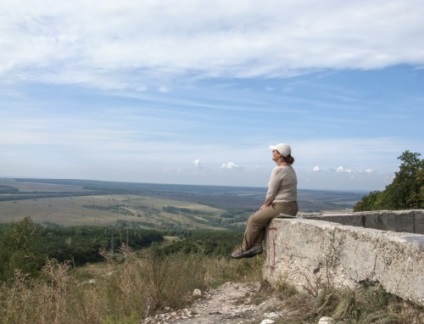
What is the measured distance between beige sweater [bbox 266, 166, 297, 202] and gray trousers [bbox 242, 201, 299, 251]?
0.09 meters

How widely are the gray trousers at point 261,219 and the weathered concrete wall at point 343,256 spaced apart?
14cm

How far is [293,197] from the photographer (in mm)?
6102

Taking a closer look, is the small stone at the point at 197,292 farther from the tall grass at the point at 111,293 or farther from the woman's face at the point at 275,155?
the woman's face at the point at 275,155

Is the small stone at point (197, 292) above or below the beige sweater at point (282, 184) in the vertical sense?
below

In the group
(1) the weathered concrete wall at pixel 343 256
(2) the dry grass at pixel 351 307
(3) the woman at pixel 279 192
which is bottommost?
(2) the dry grass at pixel 351 307

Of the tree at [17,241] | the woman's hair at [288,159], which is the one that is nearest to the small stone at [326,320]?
the woman's hair at [288,159]

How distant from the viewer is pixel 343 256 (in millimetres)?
4664

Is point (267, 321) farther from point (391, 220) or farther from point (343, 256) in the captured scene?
point (391, 220)

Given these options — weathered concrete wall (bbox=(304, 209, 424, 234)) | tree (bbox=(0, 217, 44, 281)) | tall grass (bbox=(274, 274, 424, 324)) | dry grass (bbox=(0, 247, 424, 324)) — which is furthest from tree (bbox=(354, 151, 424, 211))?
tree (bbox=(0, 217, 44, 281))

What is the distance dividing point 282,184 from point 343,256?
5.05 feet

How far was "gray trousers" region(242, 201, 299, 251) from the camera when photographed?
19.8 ft

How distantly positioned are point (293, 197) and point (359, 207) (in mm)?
17325

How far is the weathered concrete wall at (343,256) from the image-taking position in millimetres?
3896

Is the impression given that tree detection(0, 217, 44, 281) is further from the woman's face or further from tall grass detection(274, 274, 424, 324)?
tall grass detection(274, 274, 424, 324)
